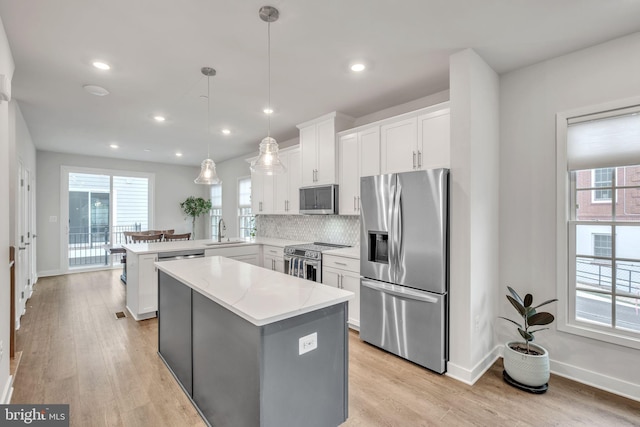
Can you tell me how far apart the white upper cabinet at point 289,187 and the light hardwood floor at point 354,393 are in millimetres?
2390

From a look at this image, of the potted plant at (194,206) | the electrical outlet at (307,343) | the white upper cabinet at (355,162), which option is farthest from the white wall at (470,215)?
the potted plant at (194,206)

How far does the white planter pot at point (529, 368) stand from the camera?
7.73 ft

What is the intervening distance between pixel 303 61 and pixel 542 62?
6.98ft

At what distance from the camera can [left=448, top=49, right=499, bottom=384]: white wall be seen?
2533 millimetres

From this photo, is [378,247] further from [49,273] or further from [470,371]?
[49,273]

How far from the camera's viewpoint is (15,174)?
3.50 metres

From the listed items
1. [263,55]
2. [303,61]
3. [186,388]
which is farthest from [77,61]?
[186,388]

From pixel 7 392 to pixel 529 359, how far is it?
3938 mm

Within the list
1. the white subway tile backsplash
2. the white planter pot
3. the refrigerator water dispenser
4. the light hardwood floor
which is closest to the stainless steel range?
the white subway tile backsplash

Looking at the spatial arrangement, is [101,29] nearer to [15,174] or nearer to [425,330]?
[15,174]

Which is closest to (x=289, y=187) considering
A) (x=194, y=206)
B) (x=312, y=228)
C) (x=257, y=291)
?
(x=312, y=228)

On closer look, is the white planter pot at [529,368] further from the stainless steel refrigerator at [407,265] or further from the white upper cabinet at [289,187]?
the white upper cabinet at [289,187]

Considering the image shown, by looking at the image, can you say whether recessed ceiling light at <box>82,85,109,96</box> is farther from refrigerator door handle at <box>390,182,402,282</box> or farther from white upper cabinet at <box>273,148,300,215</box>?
refrigerator door handle at <box>390,182,402,282</box>

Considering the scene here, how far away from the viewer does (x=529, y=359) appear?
239cm
